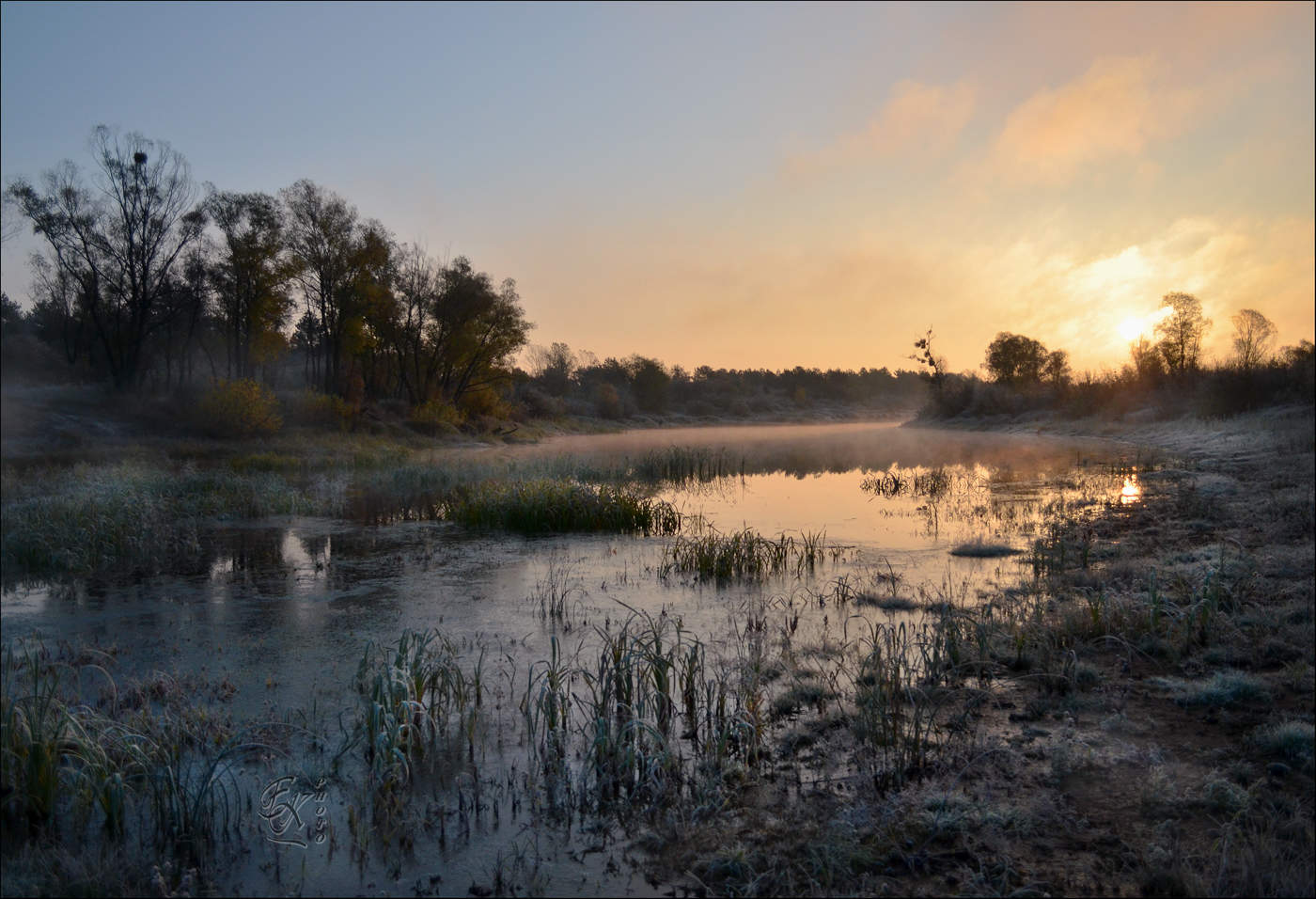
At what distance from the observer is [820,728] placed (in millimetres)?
5273

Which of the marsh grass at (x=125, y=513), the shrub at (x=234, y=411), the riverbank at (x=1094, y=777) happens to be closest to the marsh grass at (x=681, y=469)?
the marsh grass at (x=125, y=513)

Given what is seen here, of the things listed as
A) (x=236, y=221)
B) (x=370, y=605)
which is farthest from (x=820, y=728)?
(x=236, y=221)

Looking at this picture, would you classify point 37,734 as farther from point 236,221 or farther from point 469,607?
point 236,221

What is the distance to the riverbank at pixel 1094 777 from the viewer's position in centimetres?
356

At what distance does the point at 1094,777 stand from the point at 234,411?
31290 mm

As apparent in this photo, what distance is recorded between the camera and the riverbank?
3559 millimetres

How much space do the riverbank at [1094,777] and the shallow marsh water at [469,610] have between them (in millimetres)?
927

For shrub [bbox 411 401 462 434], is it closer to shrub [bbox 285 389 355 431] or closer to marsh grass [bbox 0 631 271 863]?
shrub [bbox 285 389 355 431]

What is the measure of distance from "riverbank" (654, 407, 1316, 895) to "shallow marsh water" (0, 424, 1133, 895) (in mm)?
927

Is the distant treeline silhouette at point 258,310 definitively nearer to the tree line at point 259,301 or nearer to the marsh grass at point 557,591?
the tree line at point 259,301

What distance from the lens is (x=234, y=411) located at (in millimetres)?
29500

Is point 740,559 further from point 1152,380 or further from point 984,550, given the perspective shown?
point 1152,380

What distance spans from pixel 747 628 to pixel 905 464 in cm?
2094

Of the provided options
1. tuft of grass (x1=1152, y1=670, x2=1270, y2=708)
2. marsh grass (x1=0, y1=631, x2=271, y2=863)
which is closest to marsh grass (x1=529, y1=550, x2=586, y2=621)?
marsh grass (x1=0, y1=631, x2=271, y2=863)
